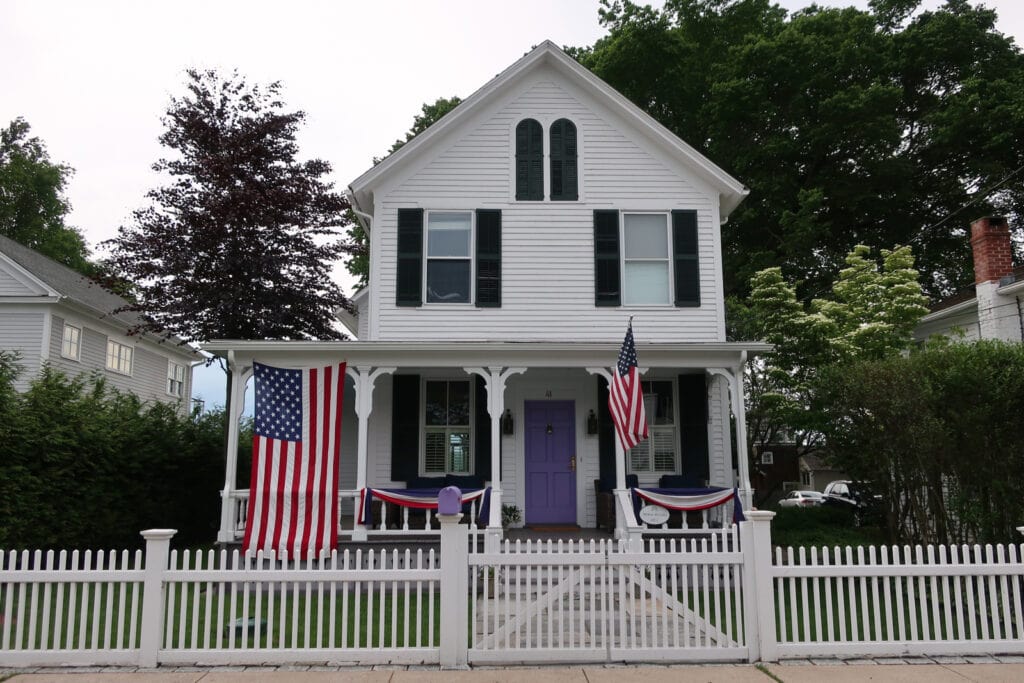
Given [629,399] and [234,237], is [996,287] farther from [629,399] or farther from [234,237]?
[234,237]

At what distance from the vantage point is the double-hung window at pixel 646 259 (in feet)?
41.7

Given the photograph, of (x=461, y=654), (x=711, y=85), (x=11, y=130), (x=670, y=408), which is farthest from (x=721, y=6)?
(x=11, y=130)

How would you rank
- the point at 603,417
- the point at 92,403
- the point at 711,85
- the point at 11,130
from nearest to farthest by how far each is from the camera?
the point at 92,403, the point at 603,417, the point at 711,85, the point at 11,130

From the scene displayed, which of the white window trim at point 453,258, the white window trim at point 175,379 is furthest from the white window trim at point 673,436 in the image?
the white window trim at point 175,379

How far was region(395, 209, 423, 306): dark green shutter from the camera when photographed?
12.5m

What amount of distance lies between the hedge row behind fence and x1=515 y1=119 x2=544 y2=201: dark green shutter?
19.6 feet

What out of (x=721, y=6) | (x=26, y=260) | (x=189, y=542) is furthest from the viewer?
(x=721, y=6)

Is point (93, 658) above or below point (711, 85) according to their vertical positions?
below

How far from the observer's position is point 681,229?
506 inches

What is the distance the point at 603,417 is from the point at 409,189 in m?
5.19

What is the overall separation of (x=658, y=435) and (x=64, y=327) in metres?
15.9

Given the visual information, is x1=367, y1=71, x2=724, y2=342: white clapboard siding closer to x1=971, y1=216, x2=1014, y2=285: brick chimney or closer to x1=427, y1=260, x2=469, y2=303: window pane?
x1=427, y1=260, x2=469, y2=303: window pane

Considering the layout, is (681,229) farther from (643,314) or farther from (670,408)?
(670,408)

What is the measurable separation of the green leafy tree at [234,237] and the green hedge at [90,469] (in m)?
2.24
